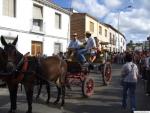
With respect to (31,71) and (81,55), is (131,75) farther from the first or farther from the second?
(81,55)

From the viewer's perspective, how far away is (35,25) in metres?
30.8

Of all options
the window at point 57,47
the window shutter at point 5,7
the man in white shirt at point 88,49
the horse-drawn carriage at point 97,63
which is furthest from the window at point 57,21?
the man in white shirt at point 88,49

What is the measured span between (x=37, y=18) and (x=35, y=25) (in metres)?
0.59

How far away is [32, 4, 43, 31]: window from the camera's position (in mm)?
30609

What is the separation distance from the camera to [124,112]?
11.8 m

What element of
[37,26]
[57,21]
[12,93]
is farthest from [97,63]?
[57,21]

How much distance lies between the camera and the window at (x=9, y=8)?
2614cm

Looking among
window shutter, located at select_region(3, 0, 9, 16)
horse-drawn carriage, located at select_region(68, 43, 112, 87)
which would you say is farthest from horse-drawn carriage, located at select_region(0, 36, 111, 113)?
window shutter, located at select_region(3, 0, 9, 16)

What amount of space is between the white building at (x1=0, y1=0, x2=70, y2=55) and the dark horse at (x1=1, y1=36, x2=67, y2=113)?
43.6 ft

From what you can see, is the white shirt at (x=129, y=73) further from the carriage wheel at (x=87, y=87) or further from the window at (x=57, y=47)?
the window at (x=57, y=47)

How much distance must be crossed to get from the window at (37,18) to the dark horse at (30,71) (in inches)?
692

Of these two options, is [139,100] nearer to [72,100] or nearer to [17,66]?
[72,100]

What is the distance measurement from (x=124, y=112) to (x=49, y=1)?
73.9ft

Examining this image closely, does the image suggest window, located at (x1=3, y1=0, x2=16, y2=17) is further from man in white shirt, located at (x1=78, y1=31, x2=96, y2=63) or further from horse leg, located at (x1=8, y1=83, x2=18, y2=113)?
horse leg, located at (x1=8, y1=83, x2=18, y2=113)
